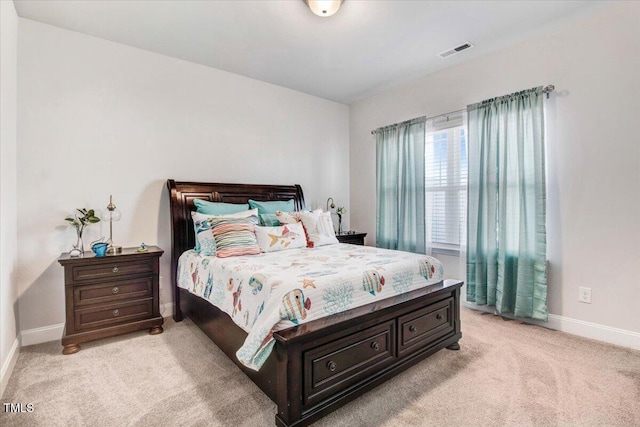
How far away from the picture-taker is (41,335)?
266 cm

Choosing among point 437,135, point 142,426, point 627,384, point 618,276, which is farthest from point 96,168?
point 618,276

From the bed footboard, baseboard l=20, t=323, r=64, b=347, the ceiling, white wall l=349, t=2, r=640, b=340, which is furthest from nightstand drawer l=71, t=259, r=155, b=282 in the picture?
white wall l=349, t=2, r=640, b=340

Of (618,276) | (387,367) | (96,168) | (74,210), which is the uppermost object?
(96,168)

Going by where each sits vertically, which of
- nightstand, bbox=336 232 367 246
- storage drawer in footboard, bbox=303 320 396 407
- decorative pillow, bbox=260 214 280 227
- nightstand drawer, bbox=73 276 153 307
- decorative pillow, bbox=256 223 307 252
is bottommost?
storage drawer in footboard, bbox=303 320 396 407

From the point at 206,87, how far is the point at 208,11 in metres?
1.12

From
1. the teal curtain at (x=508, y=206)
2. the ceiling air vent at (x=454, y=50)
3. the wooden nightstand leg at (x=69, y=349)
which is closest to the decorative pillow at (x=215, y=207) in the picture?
the wooden nightstand leg at (x=69, y=349)

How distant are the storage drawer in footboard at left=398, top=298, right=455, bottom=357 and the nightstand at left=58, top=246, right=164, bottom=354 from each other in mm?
2144

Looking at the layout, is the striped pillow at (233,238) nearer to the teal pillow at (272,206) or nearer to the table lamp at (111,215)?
the teal pillow at (272,206)

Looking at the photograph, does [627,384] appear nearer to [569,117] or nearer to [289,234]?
[569,117]

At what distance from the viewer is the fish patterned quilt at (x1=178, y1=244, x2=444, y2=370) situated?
5.37 feet

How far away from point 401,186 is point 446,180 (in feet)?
1.82

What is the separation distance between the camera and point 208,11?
8.29ft

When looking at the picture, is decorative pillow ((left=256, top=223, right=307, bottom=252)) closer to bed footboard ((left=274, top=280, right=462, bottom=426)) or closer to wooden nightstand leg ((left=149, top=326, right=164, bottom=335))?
wooden nightstand leg ((left=149, top=326, right=164, bottom=335))

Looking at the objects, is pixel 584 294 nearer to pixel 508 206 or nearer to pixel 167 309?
pixel 508 206
